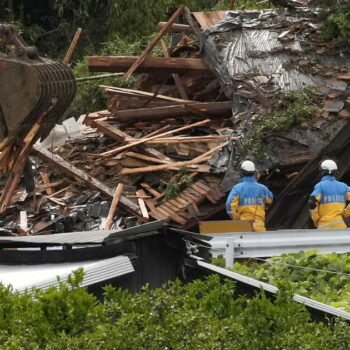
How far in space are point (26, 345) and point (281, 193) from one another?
10717 millimetres

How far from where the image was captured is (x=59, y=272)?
10.1 metres

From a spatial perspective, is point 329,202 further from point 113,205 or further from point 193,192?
point 113,205

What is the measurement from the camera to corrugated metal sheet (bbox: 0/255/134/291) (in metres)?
9.75

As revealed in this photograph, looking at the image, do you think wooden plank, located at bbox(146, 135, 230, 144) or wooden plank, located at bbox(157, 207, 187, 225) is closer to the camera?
wooden plank, located at bbox(157, 207, 187, 225)

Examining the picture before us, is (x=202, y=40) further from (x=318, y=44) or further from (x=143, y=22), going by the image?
(x=143, y=22)

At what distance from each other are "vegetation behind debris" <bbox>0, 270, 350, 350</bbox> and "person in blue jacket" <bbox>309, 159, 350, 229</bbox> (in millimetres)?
6811

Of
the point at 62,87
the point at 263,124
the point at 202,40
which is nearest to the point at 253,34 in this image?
the point at 202,40

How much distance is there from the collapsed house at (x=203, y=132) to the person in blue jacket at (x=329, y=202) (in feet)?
7.74

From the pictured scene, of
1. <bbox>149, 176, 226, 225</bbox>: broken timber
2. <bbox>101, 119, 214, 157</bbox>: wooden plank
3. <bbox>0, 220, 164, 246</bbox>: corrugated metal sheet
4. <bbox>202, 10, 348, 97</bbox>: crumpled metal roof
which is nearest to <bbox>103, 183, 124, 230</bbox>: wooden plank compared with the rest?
<bbox>149, 176, 226, 225</bbox>: broken timber

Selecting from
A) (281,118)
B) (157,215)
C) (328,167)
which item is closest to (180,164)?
(157,215)

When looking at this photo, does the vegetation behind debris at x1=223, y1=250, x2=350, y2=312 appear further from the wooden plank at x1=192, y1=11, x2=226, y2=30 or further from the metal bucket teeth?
the wooden plank at x1=192, y1=11, x2=226, y2=30

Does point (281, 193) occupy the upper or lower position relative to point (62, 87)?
lower

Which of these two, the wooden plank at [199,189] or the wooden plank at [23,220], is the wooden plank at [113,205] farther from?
the wooden plank at [23,220]

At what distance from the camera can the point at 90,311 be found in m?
7.09
